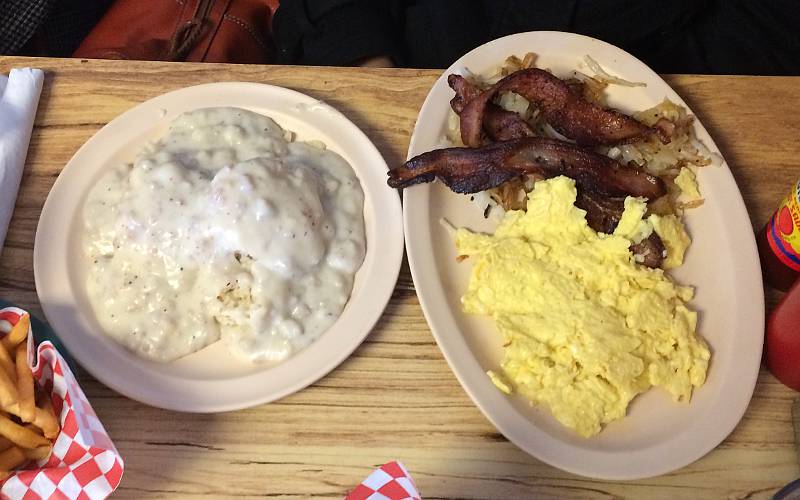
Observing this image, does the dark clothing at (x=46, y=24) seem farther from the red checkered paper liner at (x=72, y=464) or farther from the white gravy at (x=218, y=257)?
the red checkered paper liner at (x=72, y=464)

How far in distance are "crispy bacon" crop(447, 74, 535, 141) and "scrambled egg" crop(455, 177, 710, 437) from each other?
0.18 metres

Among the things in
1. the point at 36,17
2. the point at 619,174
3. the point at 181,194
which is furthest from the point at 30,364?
the point at 36,17

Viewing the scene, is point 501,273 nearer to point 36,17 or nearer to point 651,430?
point 651,430

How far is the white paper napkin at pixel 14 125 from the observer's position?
5.00ft

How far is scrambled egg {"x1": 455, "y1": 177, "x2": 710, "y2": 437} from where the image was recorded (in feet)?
4.30

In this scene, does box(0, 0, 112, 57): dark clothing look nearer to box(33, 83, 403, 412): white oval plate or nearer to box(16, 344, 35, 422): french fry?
box(33, 83, 403, 412): white oval plate

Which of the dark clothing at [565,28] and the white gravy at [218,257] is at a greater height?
the dark clothing at [565,28]

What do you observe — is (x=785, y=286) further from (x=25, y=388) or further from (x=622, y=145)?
(x=25, y=388)

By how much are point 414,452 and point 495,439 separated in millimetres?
169

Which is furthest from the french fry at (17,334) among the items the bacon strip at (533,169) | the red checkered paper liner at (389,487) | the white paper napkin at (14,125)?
the bacon strip at (533,169)

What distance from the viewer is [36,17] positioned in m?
2.08

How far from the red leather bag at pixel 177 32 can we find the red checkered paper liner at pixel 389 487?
144 centimetres

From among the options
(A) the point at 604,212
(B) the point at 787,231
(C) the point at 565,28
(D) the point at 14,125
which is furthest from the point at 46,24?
(B) the point at 787,231

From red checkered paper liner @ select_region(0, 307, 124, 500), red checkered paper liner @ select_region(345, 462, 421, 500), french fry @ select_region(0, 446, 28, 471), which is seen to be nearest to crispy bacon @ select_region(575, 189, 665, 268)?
red checkered paper liner @ select_region(345, 462, 421, 500)
